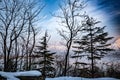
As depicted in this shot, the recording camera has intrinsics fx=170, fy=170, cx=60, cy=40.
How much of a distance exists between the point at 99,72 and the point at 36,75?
18.3m

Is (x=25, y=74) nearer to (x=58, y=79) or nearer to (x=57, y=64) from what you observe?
(x=58, y=79)

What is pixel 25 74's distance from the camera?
8914mm

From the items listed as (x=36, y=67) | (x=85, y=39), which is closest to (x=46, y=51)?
(x=36, y=67)

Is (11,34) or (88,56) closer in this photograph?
(11,34)

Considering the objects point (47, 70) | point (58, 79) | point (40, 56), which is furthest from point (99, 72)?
point (58, 79)

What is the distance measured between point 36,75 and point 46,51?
19.3 metres

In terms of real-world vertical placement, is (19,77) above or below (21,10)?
below

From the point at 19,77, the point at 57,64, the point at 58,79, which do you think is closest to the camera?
the point at 19,77

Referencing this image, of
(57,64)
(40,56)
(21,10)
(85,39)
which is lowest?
(57,64)

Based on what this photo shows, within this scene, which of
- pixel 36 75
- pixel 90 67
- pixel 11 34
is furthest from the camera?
pixel 90 67

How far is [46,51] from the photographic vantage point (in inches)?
1124

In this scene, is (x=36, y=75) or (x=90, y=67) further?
(x=90, y=67)

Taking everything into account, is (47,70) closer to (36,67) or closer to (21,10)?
(36,67)

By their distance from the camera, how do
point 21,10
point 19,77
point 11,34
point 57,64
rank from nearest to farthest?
1. point 19,77
2. point 11,34
3. point 21,10
4. point 57,64
